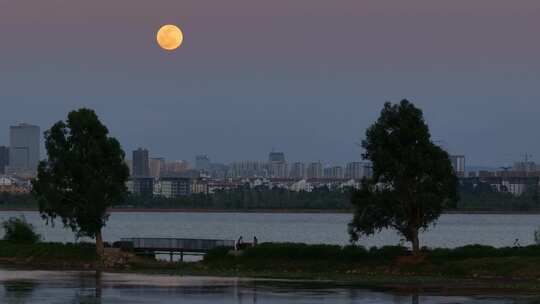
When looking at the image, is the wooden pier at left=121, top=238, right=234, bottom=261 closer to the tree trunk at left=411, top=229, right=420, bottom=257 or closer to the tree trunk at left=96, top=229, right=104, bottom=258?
the tree trunk at left=96, top=229, right=104, bottom=258

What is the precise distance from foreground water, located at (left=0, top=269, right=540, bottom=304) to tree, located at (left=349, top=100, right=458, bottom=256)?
11.6m

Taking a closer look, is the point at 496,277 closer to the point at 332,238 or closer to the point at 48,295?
the point at 48,295

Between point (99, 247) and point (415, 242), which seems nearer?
point (415, 242)

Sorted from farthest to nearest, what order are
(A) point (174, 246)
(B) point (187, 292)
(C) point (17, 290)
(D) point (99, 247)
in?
1. (A) point (174, 246)
2. (D) point (99, 247)
3. (C) point (17, 290)
4. (B) point (187, 292)

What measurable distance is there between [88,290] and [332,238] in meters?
98.1

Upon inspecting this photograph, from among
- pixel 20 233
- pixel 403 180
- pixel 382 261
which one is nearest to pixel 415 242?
pixel 382 261

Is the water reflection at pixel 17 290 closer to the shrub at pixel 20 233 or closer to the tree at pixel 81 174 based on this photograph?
the tree at pixel 81 174

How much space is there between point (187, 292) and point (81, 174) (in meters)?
29.8

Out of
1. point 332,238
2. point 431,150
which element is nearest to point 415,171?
point 431,150

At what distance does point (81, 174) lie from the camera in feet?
295

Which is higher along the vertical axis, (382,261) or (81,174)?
(81,174)

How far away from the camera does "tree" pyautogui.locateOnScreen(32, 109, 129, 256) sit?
8956 centimetres

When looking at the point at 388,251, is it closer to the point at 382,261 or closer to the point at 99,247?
the point at 382,261

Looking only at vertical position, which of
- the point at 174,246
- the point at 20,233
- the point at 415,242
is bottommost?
the point at 174,246
